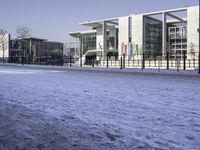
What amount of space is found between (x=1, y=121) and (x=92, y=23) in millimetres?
84091

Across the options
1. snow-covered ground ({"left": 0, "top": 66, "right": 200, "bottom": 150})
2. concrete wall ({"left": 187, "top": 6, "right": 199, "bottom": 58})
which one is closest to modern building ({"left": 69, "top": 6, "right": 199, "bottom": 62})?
concrete wall ({"left": 187, "top": 6, "right": 199, "bottom": 58})

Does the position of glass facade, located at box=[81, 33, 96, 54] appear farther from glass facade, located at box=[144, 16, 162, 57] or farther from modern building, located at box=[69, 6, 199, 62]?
glass facade, located at box=[144, 16, 162, 57]

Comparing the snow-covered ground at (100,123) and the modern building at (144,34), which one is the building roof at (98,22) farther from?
the snow-covered ground at (100,123)

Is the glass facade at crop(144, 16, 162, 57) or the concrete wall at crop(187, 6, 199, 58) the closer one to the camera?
the concrete wall at crop(187, 6, 199, 58)

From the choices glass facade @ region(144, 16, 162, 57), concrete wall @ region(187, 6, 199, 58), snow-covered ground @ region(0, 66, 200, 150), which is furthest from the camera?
glass facade @ region(144, 16, 162, 57)

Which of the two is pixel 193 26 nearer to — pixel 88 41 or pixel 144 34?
pixel 144 34

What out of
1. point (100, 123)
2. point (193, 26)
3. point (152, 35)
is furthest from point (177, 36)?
point (100, 123)

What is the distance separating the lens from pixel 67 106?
5832 millimetres

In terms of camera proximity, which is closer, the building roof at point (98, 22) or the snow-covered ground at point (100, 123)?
the snow-covered ground at point (100, 123)

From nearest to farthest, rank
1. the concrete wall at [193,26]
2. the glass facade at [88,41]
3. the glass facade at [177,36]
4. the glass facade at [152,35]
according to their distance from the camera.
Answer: the concrete wall at [193,26] → the glass facade at [152,35] → the glass facade at [177,36] → the glass facade at [88,41]

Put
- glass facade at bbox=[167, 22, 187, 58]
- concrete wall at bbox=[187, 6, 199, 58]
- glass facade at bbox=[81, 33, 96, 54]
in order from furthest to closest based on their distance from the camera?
1. glass facade at bbox=[81, 33, 96, 54]
2. glass facade at bbox=[167, 22, 187, 58]
3. concrete wall at bbox=[187, 6, 199, 58]

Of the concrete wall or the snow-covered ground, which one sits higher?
the concrete wall

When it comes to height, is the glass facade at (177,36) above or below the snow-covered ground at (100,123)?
above

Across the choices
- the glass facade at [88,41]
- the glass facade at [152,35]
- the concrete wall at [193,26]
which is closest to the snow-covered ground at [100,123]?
the concrete wall at [193,26]
